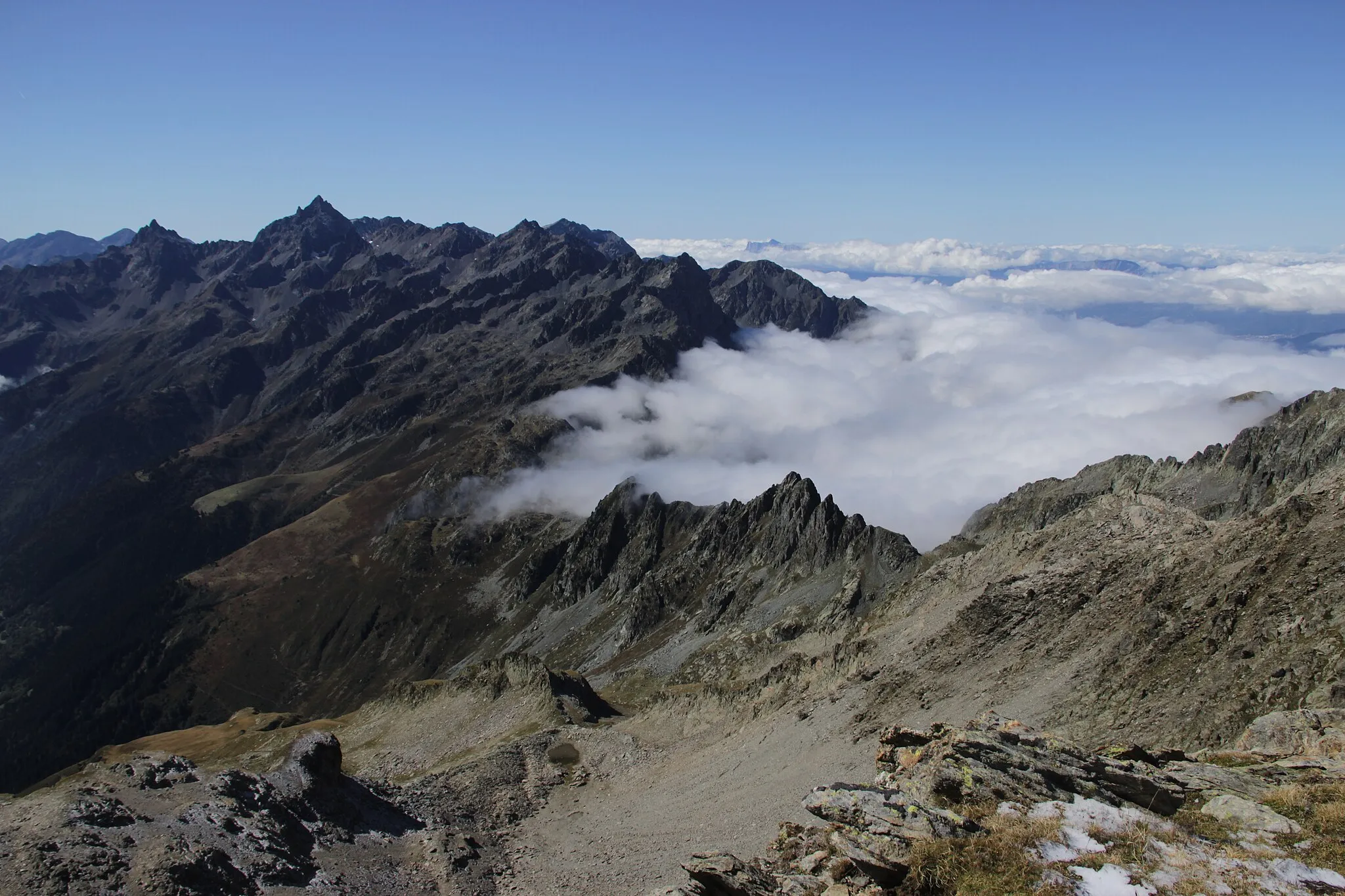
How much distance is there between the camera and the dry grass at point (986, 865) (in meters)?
23.4

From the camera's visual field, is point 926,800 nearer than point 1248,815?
No

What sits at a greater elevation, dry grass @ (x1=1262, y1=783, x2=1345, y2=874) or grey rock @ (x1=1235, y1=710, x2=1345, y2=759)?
dry grass @ (x1=1262, y1=783, x2=1345, y2=874)

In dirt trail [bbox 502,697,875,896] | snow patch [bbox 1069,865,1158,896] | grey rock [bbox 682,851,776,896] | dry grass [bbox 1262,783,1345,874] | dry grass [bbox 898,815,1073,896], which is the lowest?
dirt trail [bbox 502,697,875,896]

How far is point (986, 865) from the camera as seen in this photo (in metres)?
24.6

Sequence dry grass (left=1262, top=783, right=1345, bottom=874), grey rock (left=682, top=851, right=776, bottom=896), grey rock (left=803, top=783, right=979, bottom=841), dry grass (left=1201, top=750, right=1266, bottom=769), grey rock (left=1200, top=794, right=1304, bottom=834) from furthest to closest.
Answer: dry grass (left=1201, top=750, right=1266, bottom=769) → grey rock (left=682, top=851, right=776, bottom=896) → grey rock (left=803, top=783, right=979, bottom=841) → grey rock (left=1200, top=794, right=1304, bottom=834) → dry grass (left=1262, top=783, right=1345, bottom=874)

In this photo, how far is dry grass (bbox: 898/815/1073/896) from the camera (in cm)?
2342

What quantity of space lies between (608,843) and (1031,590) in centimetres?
3937

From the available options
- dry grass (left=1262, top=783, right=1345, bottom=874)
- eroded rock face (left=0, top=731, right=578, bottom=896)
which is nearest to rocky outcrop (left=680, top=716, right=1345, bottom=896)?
dry grass (left=1262, top=783, right=1345, bottom=874)

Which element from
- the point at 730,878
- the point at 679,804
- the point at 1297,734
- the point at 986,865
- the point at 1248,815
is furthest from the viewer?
the point at 679,804

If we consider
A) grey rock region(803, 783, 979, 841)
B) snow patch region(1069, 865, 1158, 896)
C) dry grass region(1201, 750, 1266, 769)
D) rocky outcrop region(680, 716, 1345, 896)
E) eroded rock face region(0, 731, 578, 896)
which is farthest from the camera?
eroded rock face region(0, 731, 578, 896)

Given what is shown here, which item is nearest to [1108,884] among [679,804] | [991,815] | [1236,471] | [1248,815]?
[991,815]

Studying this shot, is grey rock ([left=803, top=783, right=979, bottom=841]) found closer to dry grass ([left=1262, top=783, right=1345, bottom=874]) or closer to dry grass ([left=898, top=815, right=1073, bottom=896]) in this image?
dry grass ([left=898, top=815, right=1073, bottom=896])

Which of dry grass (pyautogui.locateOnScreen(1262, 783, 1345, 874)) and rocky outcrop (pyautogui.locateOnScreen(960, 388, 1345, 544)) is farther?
rocky outcrop (pyautogui.locateOnScreen(960, 388, 1345, 544))

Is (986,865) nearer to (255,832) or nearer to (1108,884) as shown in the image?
(1108,884)
